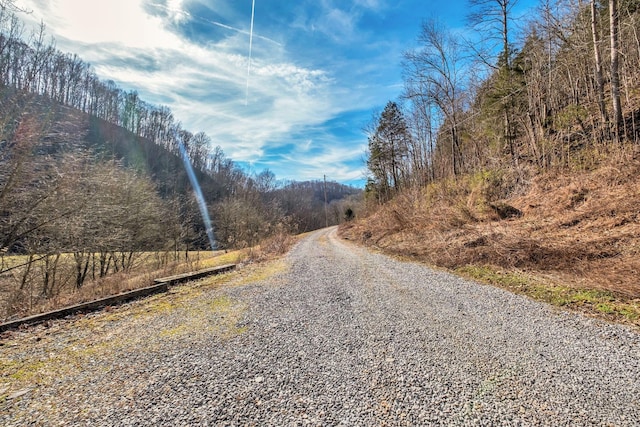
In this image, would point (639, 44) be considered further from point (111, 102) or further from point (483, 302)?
point (111, 102)

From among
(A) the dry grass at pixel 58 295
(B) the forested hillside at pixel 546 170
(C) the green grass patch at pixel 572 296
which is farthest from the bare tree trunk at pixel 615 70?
(A) the dry grass at pixel 58 295

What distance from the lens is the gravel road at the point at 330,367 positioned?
77.5 inches

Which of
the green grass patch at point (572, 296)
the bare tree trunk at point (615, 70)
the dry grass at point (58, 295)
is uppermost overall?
the bare tree trunk at point (615, 70)

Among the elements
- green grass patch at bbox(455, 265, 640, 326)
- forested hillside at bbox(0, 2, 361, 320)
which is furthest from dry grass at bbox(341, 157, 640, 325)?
forested hillside at bbox(0, 2, 361, 320)

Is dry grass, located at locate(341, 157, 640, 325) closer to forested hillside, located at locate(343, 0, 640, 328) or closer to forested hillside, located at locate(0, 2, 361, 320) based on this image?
forested hillside, located at locate(343, 0, 640, 328)

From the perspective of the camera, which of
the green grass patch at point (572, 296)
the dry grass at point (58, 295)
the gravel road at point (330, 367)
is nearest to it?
the gravel road at point (330, 367)

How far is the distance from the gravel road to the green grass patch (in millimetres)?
353

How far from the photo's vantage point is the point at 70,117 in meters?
9.73

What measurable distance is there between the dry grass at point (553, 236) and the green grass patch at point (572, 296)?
1 cm

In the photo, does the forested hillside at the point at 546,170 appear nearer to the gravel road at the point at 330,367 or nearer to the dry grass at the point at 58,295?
the gravel road at the point at 330,367

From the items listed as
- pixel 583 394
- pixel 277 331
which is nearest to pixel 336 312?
pixel 277 331

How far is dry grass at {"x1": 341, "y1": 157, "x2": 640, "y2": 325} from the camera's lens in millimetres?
4371

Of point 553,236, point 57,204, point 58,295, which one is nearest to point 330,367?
point 553,236

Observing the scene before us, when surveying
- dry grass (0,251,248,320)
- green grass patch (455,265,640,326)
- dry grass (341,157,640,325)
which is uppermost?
dry grass (341,157,640,325)
